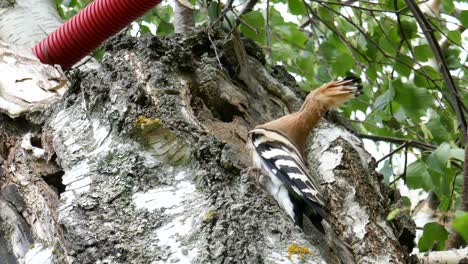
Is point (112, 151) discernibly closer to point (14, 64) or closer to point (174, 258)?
point (174, 258)

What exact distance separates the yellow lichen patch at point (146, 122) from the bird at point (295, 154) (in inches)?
13.0

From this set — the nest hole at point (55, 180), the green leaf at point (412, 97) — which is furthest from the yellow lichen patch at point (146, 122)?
the green leaf at point (412, 97)

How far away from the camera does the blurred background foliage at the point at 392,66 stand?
3045 millimetres

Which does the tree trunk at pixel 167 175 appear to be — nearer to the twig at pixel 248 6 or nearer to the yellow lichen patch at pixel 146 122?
the yellow lichen patch at pixel 146 122

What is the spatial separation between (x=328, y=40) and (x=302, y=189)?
234cm

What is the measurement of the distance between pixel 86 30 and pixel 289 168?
1145 millimetres

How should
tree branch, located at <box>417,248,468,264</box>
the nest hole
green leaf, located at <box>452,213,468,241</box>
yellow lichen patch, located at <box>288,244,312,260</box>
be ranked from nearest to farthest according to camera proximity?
green leaf, located at <box>452,213,468,241</box>, yellow lichen patch, located at <box>288,244,312,260</box>, tree branch, located at <box>417,248,468,264</box>, the nest hole

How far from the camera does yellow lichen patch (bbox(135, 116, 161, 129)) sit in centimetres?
197

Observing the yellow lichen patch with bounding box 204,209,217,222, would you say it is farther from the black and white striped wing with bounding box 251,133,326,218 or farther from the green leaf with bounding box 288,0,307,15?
the green leaf with bounding box 288,0,307,15

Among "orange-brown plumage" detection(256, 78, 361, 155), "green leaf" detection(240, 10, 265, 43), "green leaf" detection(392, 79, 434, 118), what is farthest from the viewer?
"green leaf" detection(240, 10, 265, 43)

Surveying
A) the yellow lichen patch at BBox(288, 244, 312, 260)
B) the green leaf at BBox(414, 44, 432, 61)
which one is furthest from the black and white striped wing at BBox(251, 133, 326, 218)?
the green leaf at BBox(414, 44, 432, 61)

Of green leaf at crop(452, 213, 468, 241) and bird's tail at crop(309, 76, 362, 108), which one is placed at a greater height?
bird's tail at crop(309, 76, 362, 108)

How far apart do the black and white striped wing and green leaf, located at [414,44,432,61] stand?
4.40ft

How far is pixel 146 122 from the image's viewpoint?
198 cm
